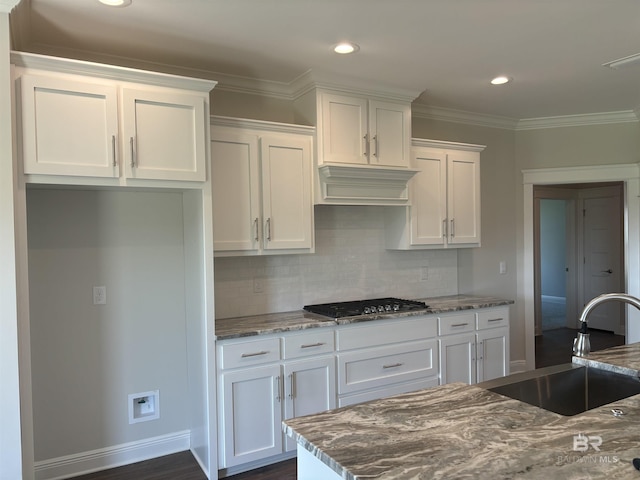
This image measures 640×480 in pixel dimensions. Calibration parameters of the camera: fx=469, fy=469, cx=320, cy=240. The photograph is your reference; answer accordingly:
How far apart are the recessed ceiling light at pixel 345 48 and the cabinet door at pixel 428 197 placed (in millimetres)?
1161

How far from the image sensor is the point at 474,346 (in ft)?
12.4

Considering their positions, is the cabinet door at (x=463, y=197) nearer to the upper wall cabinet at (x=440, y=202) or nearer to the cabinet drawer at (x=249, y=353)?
the upper wall cabinet at (x=440, y=202)

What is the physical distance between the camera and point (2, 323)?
6.99 ft

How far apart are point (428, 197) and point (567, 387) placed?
87.8 inches

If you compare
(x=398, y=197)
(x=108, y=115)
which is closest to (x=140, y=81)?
(x=108, y=115)

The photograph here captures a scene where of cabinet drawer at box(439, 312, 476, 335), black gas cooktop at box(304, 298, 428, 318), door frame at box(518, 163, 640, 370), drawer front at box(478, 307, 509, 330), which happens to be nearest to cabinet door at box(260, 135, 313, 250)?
black gas cooktop at box(304, 298, 428, 318)

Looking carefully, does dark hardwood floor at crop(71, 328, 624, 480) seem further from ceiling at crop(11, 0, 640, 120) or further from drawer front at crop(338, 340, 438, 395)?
ceiling at crop(11, 0, 640, 120)

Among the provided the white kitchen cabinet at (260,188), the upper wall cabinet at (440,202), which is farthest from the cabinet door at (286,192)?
the upper wall cabinet at (440,202)

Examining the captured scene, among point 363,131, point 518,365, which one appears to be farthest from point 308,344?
point 518,365

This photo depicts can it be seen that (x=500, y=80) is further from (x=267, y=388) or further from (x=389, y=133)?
(x=267, y=388)

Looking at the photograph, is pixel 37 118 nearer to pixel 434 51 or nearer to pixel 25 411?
pixel 25 411

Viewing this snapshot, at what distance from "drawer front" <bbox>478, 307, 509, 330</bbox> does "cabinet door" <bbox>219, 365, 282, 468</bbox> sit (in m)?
1.81

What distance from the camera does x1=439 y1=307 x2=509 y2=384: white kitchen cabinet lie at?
3660 mm

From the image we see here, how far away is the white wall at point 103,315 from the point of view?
2832mm
